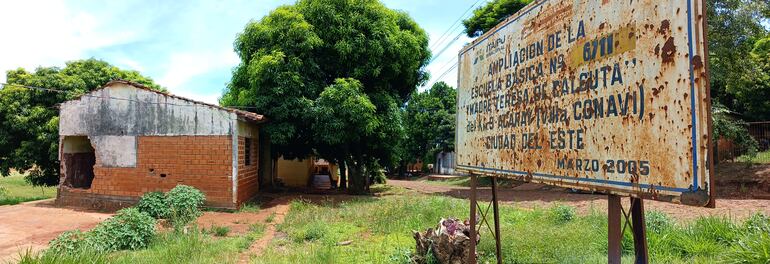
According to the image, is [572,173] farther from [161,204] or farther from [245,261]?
[161,204]

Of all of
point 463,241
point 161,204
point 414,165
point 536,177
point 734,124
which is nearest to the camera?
point 536,177

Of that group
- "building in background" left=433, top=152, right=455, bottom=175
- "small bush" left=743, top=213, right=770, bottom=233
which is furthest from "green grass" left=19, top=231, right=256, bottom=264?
"building in background" left=433, top=152, right=455, bottom=175

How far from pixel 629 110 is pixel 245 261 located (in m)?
5.56

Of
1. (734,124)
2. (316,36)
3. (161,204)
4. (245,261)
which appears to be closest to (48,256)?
(245,261)

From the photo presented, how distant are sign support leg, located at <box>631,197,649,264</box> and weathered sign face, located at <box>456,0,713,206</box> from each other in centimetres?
52

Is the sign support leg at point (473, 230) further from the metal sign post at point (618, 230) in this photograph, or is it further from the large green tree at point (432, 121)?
the large green tree at point (432, 121)

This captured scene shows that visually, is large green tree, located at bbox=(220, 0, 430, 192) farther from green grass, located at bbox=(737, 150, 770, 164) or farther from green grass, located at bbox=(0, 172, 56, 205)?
green grass, located at bbox=(737, 150, 770, 164)

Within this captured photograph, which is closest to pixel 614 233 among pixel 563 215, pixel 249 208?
pixel 563 215

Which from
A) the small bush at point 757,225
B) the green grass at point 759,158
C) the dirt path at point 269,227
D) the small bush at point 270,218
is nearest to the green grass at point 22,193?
the dirt path at point 269,227

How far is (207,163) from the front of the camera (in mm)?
11539

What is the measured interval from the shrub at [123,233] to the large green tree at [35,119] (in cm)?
1023

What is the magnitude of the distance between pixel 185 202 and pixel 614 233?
9.70m

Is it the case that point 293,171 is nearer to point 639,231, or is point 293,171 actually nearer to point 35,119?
point 35,119

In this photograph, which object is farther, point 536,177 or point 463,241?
point 463,241
